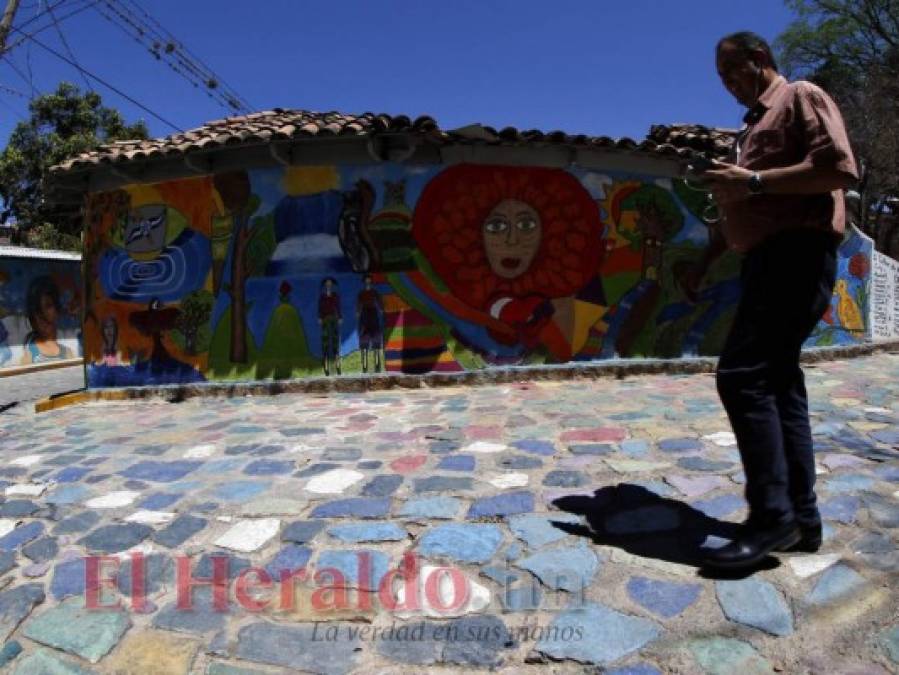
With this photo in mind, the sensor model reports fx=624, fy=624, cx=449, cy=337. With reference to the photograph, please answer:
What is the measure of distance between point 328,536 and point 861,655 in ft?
6.49

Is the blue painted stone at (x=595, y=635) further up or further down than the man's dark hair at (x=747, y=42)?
further down

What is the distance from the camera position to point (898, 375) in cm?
664

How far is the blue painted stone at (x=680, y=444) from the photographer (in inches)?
150

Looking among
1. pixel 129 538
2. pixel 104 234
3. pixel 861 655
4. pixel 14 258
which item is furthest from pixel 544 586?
pixel 14 258

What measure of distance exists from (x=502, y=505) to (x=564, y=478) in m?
0.52

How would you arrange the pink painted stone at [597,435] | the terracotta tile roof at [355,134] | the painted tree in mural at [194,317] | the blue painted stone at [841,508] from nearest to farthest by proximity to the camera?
1. the blue painted stone at [841,508]
2. the pink painted stone at [597,435]
3. the terracotta tile roof at [355,134]
4. the painted tree in mural at [194,317]

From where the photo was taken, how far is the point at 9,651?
209 cm

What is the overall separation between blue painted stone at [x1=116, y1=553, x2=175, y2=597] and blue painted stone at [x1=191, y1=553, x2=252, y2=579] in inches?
4.0

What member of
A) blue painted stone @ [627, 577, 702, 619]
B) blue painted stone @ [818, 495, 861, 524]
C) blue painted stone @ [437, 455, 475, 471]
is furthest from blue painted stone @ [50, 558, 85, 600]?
blue painted stone @ [818, 495, 861, 524]

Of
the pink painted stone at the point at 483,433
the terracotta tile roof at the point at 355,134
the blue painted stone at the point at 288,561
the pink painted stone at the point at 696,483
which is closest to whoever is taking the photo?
the blue painted stone at the point at 288,561

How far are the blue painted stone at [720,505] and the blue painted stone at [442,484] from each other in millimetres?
1134

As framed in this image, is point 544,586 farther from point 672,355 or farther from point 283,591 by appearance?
point 672,355

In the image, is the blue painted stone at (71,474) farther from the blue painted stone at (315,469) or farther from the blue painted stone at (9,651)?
the blue painted stone at (9,651)

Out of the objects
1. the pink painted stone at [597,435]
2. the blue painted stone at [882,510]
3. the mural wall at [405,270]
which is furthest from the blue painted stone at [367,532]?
the mural wall at [405,270]
